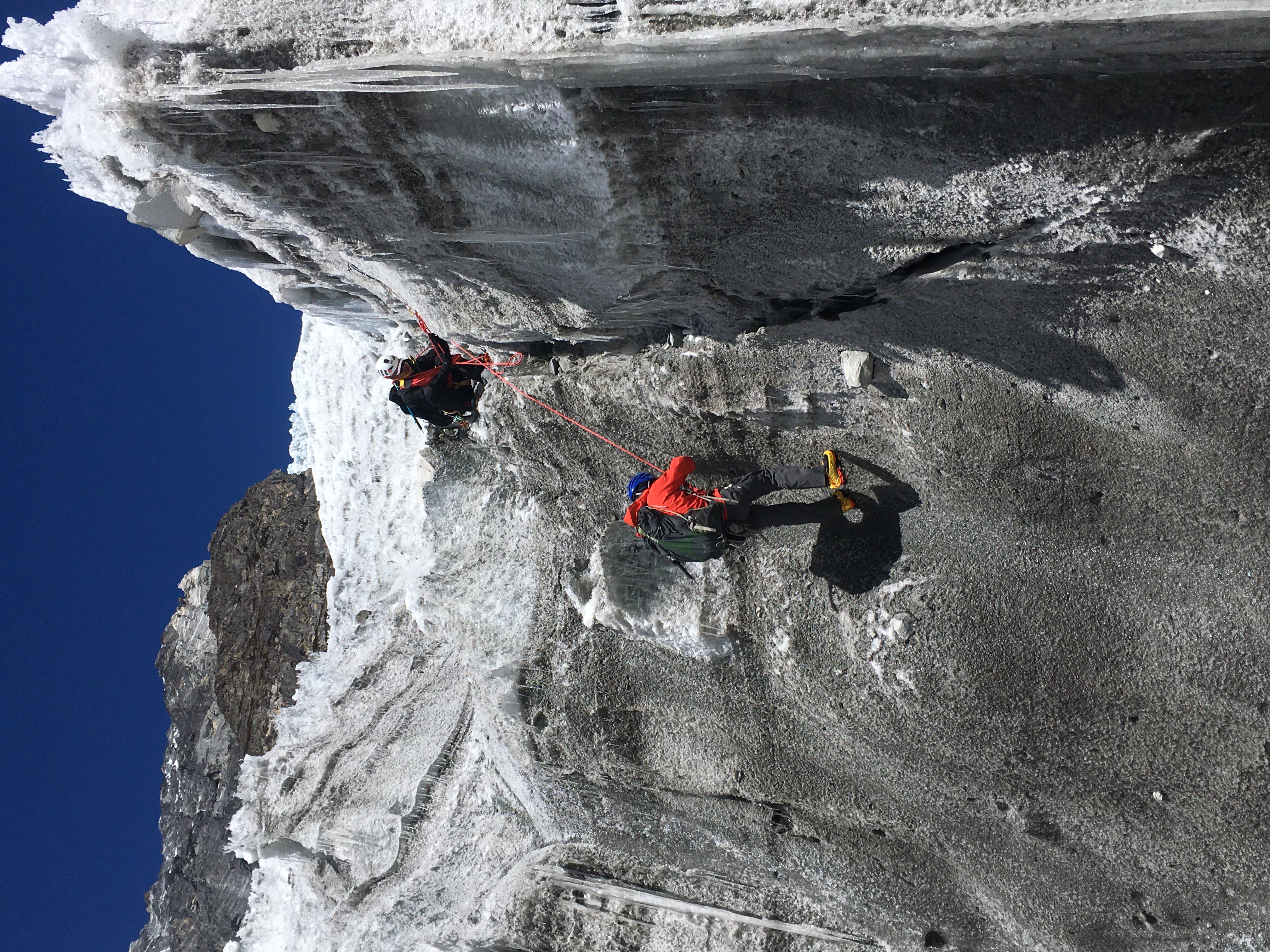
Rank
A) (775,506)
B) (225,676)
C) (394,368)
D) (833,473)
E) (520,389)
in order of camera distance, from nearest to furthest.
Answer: (833,473)
(775,506)
(520,389)
(394,368)
(225,676)

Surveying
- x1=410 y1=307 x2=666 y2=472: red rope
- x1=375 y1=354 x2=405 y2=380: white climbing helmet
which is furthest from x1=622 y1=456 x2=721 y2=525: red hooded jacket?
x1=375 y1=354 x2=405 y2=380: white climbing helmet

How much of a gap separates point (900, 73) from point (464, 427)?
389 centimetres

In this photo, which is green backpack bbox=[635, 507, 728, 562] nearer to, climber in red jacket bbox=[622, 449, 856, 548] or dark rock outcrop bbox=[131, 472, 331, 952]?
climber in red jacket bbox=[622, 449, 856, 548]

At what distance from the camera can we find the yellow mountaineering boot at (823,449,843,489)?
4.17 m

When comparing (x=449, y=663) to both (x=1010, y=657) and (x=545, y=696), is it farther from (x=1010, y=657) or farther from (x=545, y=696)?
(x=1010, y=657)

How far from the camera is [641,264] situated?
3.76 metres

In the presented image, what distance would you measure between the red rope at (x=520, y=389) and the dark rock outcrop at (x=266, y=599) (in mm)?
3418

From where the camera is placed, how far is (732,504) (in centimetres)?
433

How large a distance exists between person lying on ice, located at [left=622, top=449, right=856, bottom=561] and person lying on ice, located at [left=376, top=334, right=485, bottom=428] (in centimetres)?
141

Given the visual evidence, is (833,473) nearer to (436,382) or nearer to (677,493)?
(677,493)

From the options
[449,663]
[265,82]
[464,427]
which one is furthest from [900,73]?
[449,663]

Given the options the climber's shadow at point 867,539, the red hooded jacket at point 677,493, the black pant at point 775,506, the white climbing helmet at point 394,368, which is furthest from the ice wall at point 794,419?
the white climbing helmet at point 394,368

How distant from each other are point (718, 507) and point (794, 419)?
609 millimetres

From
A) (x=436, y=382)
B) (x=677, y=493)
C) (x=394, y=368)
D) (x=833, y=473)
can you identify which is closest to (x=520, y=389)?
(x=436, y=382)
